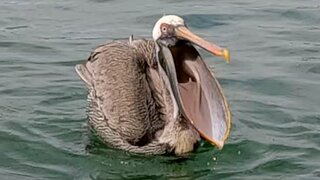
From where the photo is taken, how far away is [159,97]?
8.45m

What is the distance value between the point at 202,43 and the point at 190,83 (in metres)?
0.70

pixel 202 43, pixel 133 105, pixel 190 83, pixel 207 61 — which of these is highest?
pixel 202 43

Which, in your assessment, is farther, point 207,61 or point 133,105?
point 207,61

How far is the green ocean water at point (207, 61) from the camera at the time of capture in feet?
26.3

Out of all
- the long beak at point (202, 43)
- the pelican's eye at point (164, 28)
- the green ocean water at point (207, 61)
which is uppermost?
the pelican's eye at point (164, 28)

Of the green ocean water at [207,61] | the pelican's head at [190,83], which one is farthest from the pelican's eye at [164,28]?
the green ocean water at [207,61]

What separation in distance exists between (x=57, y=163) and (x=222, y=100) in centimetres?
136

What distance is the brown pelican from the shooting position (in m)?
7.96

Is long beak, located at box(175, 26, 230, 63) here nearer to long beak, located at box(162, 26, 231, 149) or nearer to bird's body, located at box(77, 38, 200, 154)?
long beak, located at box(162, 26, 231, 149)

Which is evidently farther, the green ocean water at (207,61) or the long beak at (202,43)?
the green ocean water at (207,61)

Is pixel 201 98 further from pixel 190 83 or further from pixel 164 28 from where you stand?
pixel 164 28

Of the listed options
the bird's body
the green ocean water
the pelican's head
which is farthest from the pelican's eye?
the green ocean water

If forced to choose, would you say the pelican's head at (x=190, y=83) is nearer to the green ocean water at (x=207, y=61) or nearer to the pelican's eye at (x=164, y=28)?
the pelican's eye at (x=164, y=28)

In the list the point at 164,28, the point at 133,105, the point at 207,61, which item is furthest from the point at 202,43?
the point at 207,61
